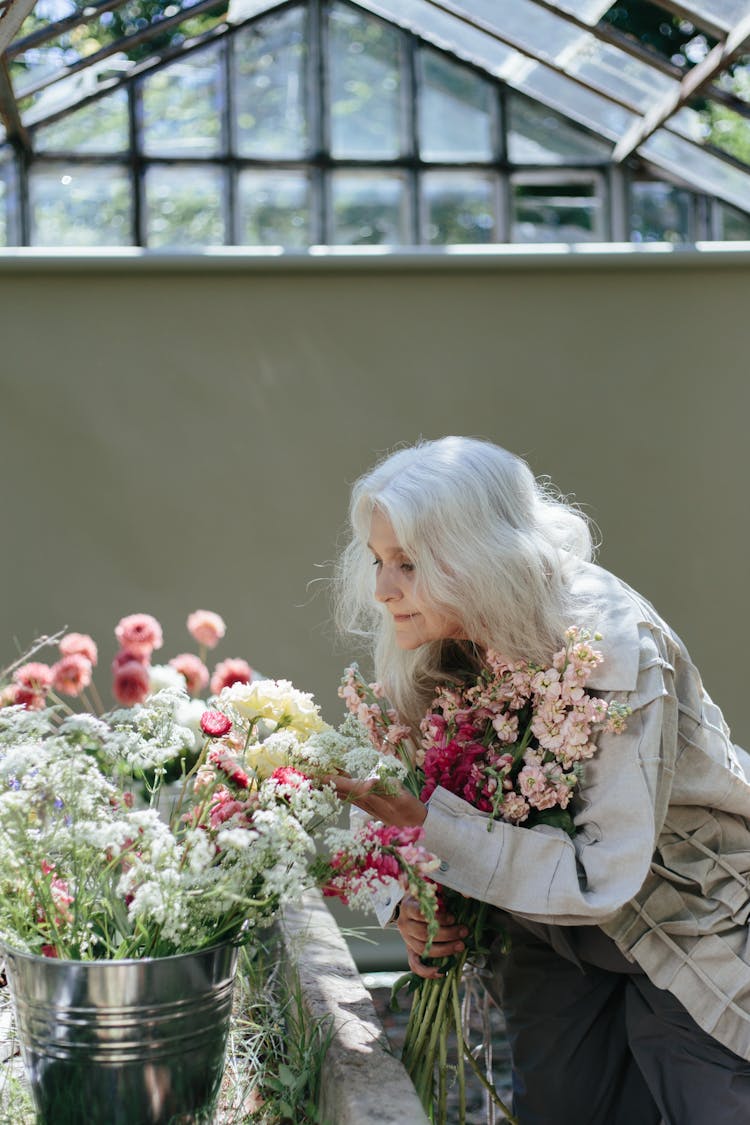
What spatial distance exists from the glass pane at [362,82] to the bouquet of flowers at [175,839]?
4412 mm

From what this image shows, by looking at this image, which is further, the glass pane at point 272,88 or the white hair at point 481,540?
the glass pane at point 272,88

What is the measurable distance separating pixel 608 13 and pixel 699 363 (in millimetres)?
1636

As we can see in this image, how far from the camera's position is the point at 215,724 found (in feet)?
5.97

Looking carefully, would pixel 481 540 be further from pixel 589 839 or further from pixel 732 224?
pixel 732 224

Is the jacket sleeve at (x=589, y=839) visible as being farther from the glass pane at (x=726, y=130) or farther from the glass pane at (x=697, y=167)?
the glass pane at (x=726, y=130)

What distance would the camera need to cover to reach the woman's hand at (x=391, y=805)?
→ 5.96 ft

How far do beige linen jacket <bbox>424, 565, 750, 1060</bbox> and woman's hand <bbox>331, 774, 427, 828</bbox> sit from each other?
24 millimetres

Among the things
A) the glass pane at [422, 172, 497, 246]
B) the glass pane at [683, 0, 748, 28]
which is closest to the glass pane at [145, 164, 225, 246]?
the glass pane at [422, 172, 497, 246]

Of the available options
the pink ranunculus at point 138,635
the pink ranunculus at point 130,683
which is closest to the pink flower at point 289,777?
the pink ranunculus at point 130,683

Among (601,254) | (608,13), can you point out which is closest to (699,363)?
(601,254)

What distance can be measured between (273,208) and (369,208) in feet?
1.51

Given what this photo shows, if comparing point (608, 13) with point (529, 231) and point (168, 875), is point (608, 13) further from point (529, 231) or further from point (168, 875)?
point (168, 875)

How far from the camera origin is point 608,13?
4.89 m

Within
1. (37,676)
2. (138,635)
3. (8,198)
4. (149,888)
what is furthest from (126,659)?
(8,198)
